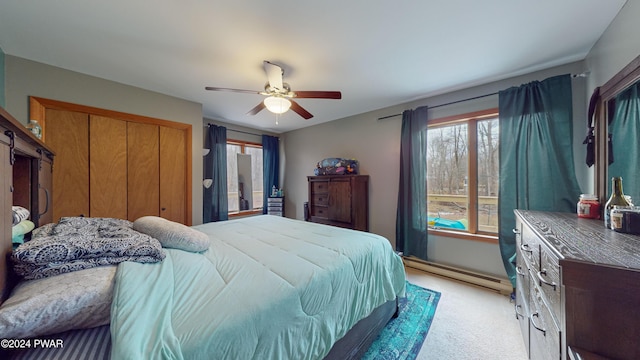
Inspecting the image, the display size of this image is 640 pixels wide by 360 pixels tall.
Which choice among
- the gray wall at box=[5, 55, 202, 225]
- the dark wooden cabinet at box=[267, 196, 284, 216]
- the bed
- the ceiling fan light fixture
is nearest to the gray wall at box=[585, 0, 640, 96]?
the bed

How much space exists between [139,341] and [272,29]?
6.37ft

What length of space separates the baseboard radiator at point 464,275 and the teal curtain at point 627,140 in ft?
4.47

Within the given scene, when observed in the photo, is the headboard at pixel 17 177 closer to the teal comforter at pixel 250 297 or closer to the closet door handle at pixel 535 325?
the teal comforter at pixel 250 297

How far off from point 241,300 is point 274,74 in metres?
2.02

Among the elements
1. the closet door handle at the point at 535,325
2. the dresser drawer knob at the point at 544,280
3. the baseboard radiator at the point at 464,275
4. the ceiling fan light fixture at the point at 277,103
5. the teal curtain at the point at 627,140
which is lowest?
the baseboard radiator at the point at 464,275

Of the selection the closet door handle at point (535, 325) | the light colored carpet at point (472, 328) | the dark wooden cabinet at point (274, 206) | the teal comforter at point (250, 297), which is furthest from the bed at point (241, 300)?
the dark wooden cabinet at point (274, 206)

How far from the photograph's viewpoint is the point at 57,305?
64cm

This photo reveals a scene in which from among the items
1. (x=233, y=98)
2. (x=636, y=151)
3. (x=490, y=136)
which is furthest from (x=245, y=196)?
(x=636, y=151)

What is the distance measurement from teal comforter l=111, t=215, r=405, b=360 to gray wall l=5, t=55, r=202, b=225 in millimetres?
2008

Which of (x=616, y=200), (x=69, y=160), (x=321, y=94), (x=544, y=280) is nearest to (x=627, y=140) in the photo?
(x=616, y=200)

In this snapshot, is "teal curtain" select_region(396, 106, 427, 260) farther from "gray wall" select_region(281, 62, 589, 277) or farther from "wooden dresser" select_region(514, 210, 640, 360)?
"wooden dresser" select_region(514, 210, 640, 360)

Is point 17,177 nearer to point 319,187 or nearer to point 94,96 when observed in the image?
point 94,96

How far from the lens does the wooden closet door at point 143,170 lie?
265cm

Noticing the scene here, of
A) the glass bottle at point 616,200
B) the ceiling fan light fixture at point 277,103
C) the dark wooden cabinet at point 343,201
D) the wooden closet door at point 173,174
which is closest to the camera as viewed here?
the glass bottle at point 616,200
